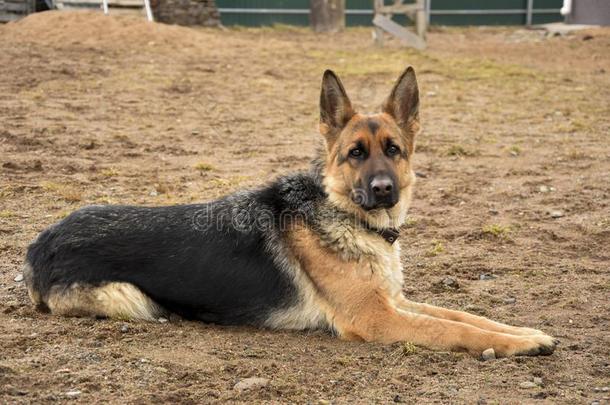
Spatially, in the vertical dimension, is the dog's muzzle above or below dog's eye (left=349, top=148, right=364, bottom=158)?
below

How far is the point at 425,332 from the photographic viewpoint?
5.02m

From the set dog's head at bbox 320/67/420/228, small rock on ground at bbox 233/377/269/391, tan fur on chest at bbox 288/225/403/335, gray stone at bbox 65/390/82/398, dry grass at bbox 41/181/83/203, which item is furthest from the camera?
dry grass at bbox 41/181/83/203

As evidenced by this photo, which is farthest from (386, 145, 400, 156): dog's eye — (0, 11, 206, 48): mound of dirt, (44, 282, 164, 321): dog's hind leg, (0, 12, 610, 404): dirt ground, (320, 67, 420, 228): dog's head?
(0, 11, 206, 48): mound of dirt

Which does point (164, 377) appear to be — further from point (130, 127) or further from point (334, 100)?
point (130, 127)

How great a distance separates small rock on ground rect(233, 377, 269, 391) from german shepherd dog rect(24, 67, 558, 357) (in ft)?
2.85

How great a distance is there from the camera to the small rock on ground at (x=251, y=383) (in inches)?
172

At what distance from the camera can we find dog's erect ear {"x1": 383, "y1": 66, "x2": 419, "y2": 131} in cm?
583

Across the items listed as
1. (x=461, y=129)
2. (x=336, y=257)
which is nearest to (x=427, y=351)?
(x=336, y=257)

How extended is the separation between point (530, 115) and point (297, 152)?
4.62 meters

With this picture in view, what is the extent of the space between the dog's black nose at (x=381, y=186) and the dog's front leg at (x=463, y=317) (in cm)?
77

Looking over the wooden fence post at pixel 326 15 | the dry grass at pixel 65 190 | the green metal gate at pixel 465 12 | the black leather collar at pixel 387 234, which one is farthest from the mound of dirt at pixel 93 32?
the black leather collar at pixel 387 234

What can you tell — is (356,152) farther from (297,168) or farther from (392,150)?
(297,168)

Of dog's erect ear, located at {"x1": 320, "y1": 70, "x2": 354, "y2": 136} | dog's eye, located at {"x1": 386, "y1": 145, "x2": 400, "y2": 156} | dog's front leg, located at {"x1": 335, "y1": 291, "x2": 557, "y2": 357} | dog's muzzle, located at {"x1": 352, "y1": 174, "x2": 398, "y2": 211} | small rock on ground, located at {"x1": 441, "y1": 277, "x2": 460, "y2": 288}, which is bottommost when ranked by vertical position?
small rock on ground, located at {"x1": 441, "y1": 277, "x2": 460, "y2": 288}

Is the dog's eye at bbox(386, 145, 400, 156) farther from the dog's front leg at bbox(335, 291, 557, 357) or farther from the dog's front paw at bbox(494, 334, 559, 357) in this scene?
the dog's front paw at bbox(494, 334, 559, 357)
